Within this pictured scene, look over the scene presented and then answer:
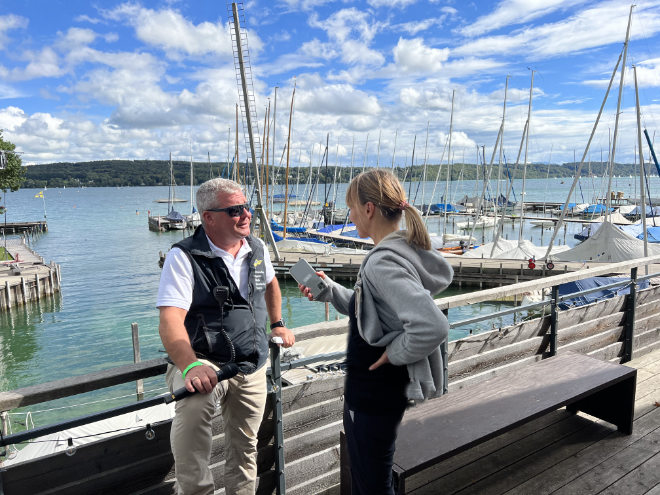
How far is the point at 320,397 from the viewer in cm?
263

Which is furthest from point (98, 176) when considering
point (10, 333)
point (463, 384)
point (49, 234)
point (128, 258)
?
point (463, 384)

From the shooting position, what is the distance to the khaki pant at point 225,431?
1.91 m

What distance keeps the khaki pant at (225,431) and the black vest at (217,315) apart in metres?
0.09

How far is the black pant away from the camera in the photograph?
5.56ft

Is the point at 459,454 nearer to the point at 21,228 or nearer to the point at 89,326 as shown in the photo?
the point at 89,326

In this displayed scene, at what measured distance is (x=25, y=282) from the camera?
75.8 feet

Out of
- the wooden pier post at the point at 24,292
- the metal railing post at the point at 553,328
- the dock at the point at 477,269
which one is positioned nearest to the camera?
the metal railing post at the point at 553,328

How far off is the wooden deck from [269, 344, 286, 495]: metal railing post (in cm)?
78

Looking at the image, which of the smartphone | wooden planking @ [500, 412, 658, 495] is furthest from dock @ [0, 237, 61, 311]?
wooden planking @ [500, 412, 658, 495]

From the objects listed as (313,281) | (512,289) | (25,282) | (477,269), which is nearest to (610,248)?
(477,269)

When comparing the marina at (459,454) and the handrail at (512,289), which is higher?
the handrail at (512,289)

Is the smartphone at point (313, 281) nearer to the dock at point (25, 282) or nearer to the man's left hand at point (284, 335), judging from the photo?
the man's left hand at point (284, 335)

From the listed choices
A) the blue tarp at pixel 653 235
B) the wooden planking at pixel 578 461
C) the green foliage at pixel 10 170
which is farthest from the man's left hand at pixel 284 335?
the green foliage at pixel 10 170

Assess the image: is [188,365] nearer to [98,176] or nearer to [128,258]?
[128,258]
